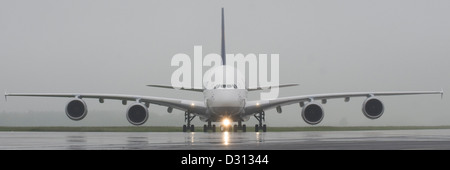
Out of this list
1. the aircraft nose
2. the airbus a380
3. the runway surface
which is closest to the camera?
the runway surface

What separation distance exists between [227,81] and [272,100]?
2.95 metres

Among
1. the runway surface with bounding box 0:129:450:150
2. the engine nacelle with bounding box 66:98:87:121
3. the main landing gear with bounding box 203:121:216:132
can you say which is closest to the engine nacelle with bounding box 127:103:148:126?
the engine nacelle with bounding box 66:98:87:121

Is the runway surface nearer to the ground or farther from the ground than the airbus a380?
nearer to the ground

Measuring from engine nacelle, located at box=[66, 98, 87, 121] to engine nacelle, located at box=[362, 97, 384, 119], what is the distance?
44.3 ft

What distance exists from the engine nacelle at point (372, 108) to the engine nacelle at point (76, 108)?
13512mm

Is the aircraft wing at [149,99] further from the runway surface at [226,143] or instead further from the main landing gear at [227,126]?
the runway surface at [226,143]

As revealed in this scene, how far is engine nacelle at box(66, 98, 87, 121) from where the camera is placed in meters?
33.7

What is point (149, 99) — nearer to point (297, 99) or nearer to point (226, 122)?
point (226, 122)

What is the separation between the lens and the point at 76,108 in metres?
33.7

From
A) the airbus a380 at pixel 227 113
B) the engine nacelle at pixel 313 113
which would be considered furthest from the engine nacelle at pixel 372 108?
the engine nacelle at pixel 313 113


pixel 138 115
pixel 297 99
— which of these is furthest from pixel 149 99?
pixel 297 99

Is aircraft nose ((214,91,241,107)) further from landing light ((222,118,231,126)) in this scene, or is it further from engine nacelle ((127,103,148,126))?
engine nacelle ((127,103,148,126))
